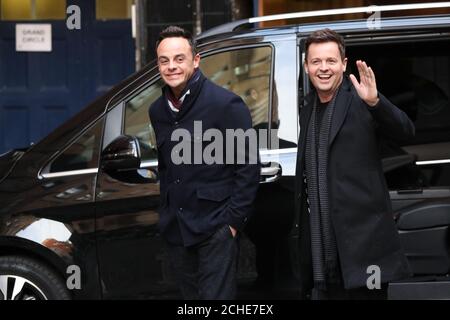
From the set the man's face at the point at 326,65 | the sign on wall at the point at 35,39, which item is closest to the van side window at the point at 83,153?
the man's face at the point at 326,65

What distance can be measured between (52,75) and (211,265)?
5.35m

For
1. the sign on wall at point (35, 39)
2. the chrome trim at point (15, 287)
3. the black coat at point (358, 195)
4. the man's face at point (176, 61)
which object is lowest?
the chrome trim at point (15, 287)

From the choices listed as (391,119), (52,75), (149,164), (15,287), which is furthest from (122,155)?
(52,75)

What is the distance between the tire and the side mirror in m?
0.70

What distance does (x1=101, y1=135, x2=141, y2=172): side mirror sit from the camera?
4.47 metres

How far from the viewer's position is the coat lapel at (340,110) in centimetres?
363

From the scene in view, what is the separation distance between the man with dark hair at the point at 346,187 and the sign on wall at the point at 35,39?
548 cm

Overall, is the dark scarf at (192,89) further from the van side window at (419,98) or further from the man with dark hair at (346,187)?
the van side window at (419,98)

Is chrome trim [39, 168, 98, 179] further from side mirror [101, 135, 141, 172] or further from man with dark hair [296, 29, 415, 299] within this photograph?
man with dark hair [296, 29, 415, 299]

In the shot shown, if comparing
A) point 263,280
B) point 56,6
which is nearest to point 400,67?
point 263,280

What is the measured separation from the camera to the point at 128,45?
8711mm

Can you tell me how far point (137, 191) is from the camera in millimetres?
4688
